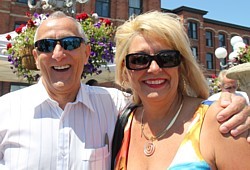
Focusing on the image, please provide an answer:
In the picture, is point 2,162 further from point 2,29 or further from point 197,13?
point 197,13

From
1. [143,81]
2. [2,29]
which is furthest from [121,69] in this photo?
[2,29]

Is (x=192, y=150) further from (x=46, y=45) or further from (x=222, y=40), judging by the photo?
(x=222, y=40)

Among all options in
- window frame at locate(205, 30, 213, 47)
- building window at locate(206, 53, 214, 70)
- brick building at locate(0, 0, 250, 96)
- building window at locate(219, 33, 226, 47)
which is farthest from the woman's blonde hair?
building window at locate(219, 33, 226, 47)

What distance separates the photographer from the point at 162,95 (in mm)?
2141

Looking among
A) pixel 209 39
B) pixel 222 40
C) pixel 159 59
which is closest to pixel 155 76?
pixel 159 59

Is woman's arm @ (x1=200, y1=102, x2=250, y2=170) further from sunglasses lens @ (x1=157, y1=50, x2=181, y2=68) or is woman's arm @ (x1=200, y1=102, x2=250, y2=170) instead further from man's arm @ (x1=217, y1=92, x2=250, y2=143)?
sunglasses lens @ (x1=157, y1=50, x2=181, y2=68)

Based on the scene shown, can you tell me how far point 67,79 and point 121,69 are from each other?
42cm

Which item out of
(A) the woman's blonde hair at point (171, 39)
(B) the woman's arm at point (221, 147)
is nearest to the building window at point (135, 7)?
(A) the woman's blonde hair at point (171, 39)

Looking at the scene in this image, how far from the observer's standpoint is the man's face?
246cm

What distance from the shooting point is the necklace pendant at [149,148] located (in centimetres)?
209

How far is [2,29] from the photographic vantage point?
2191 centimetres

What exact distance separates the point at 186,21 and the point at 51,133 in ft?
97.3

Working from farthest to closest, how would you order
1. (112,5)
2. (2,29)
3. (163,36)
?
(112,5)
(2,29)
(163,36)

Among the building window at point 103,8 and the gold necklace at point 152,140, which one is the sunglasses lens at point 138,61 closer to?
the gold necklace at point 152,140
